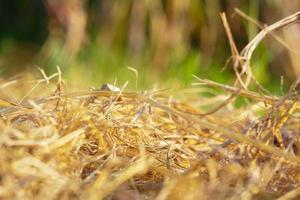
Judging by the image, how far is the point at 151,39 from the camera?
3.39 m

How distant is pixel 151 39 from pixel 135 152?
8.51 feet

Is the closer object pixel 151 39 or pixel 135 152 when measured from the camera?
pixel 135 152

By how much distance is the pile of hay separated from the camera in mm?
650

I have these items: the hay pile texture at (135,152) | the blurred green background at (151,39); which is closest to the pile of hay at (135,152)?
the hay pile texture at (135,152)

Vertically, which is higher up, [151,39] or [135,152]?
[135,152]

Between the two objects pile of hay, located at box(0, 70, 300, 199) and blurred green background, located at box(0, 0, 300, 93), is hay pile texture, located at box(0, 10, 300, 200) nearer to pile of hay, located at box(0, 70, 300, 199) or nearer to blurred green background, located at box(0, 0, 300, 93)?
pile of hay, located at box(0, 70, 300, 199)

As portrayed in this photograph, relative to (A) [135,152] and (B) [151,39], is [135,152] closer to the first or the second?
(A) [135,152]

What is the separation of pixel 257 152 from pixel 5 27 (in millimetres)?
3226

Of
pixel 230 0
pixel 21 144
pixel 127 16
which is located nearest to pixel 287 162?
pixel 21 144

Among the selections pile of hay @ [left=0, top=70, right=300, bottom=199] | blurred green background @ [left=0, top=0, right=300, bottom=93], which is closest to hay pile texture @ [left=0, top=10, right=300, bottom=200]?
pile of hay @ [left=0, top=70, right=300, bottom=199]

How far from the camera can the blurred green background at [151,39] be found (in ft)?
10.4

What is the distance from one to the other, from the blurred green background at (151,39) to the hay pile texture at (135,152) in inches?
83.0

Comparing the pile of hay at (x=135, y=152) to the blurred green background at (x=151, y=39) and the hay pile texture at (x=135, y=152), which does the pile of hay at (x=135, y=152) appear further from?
the blurred green background at (x=151, y=39)

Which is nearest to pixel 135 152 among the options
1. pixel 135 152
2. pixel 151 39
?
pixel 135 152
